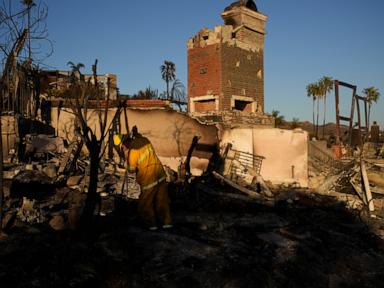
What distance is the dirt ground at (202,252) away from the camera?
13.3 feet

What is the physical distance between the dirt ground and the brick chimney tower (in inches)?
358

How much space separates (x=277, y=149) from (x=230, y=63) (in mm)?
6454

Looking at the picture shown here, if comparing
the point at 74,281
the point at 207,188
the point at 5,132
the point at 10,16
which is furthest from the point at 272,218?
the point at 5,132

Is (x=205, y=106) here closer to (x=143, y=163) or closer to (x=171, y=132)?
(x=171, y=132)

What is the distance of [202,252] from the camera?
5023mm

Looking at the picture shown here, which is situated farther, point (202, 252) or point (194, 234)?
point (194, 234)

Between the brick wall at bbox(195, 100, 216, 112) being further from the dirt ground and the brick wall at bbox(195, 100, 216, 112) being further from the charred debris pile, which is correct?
the dirt ground

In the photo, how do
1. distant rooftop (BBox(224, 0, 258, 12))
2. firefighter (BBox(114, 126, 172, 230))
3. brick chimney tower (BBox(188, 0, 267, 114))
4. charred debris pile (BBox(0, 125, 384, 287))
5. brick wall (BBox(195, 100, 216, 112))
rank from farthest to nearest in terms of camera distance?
distant rooftop (BBox(224, 0, 258, 12)) < brick wall (BBox(195, 100, 216, 112)) < brick chimney tower (BBox(188, 0, 267, 114)) < firefighter (BBox(114, 126, 172, 230)) < charred debris pile (BBox(0, 125, 384, 287))

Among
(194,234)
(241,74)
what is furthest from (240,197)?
(241,74)

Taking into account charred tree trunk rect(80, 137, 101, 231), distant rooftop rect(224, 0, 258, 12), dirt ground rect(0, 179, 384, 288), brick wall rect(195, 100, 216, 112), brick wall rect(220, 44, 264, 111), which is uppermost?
distant rooftop rect(224, 0, 258, 12)

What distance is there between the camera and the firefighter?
19.0ft

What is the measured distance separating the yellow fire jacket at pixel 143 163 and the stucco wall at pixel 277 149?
5418 millimetres

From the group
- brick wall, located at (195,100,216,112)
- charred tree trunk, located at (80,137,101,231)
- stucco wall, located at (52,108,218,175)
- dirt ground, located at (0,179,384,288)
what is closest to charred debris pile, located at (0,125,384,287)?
dirt ground, located at (0,179,384,288)

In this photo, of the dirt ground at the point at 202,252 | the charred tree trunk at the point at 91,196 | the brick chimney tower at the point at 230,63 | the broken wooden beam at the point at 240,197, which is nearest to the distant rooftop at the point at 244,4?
the brick chimney tower at the point at 230,63
